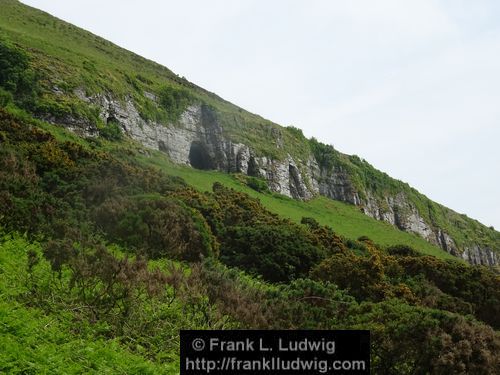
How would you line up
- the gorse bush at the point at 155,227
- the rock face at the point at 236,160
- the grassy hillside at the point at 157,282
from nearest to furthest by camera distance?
Answer: the grassy hillside at the point at 157,282, the gorse bush at the point at 155,227, the rock face at the point at 236,160

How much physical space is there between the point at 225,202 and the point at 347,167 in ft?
173

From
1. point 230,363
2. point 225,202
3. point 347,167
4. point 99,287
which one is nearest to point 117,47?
point 347,167

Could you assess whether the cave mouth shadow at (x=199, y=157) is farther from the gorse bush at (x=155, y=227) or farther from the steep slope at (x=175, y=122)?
the gorse bush at (x=155, y=227)

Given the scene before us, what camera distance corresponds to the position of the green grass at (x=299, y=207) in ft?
143

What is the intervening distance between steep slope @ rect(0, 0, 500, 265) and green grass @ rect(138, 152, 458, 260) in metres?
3.25

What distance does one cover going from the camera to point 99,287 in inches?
459

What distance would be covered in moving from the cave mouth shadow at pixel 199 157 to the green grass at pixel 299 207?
3.31 m

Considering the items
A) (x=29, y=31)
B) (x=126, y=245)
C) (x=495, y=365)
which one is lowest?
(x=495, y=365)

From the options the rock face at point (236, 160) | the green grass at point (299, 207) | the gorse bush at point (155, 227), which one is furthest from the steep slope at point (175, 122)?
the gorse bush at point (155, 227)

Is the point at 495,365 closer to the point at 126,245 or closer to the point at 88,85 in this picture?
the point at 126,245

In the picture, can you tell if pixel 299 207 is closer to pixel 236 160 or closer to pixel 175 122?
pixel 236 160

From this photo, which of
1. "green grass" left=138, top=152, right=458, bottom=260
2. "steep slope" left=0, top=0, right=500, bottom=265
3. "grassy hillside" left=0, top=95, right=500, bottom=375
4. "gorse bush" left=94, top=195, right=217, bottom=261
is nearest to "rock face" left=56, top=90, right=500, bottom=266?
"steep slope" left=0, top=0, right=500, bottom=265

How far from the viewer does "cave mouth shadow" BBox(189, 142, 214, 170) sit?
57875 mm

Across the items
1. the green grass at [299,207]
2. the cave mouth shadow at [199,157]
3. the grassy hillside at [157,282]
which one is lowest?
the grassy hillside at [157,282]
